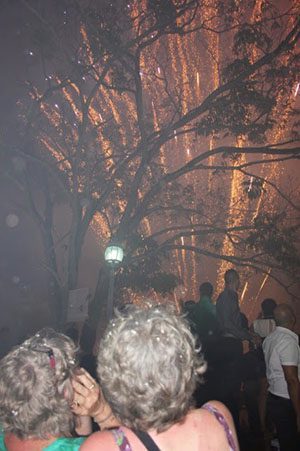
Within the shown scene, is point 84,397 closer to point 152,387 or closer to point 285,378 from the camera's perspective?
point 152,387

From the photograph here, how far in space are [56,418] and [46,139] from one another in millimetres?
12535

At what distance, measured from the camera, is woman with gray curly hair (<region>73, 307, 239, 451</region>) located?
5.52 ft

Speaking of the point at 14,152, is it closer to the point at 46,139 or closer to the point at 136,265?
the point at 46,139

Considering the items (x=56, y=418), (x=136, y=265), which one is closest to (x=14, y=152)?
(x=136, y=265)

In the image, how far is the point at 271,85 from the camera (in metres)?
9.99

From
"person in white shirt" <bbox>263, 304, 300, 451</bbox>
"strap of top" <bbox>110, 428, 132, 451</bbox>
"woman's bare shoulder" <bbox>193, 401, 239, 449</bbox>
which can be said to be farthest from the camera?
"person in white shirt" <bbox>263, 304, 300, 451</bbox>

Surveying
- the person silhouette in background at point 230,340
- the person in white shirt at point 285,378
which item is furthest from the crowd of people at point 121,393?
the person silhouette in background at point 230,340

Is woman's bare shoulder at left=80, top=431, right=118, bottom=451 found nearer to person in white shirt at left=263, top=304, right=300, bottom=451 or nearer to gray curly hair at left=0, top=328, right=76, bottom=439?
gray curly hair at left=0, top=328, right=76, bottom=439

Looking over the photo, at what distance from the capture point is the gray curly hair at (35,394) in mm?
1961

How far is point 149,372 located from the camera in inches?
66.1

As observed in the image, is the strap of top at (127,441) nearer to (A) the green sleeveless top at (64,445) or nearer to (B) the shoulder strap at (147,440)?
(B) the shoulder strap at (147,440)

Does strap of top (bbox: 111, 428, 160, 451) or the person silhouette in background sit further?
the person silhouette in background

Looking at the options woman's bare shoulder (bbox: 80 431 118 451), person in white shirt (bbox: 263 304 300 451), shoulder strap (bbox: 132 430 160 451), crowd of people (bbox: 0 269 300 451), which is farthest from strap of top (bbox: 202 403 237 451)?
person in white shirt (bbox: 263 304 300 451)

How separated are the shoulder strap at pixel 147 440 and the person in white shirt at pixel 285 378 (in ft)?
7.97
